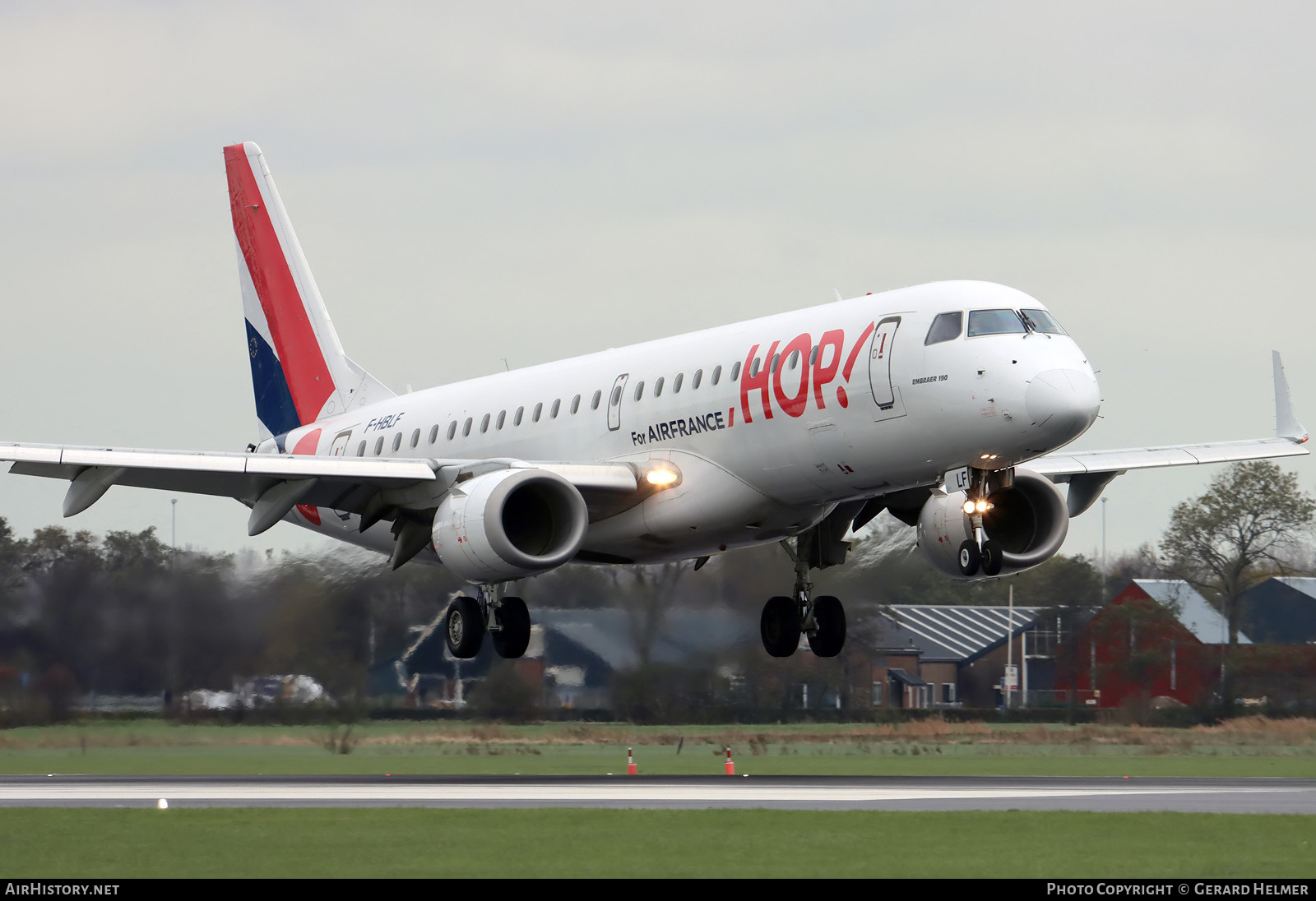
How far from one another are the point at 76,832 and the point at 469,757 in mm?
20041

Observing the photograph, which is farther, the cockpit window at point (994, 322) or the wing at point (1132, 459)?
the wing at point (1132, 459)

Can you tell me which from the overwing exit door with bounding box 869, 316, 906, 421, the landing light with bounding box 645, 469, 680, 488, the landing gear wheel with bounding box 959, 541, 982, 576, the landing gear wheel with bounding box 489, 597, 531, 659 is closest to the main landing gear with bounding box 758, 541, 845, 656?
the landing light with bounding box 645, 469, 680, 488

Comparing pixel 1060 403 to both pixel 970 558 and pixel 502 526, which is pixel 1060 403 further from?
pixel 502 526

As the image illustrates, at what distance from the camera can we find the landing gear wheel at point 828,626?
37094 millimetres

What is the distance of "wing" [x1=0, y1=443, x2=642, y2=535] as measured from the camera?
1272 inches

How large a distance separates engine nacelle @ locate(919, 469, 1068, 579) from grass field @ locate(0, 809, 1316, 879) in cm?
950

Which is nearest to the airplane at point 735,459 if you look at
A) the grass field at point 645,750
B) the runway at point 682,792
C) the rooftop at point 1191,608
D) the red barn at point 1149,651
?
the runway at point 682,792

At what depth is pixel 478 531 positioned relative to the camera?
31.3 meters

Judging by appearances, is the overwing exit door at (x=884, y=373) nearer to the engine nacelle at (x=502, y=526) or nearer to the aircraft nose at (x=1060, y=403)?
the aircraft nose at (x=1060, y=403)

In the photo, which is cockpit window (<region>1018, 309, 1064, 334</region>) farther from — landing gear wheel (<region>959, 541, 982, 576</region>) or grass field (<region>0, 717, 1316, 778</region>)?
grass field (<region>0, 717, 1316, 778</region>)

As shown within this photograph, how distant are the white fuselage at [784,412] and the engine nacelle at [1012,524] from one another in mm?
2155

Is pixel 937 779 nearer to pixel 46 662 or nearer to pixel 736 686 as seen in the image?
pixel 736 686
